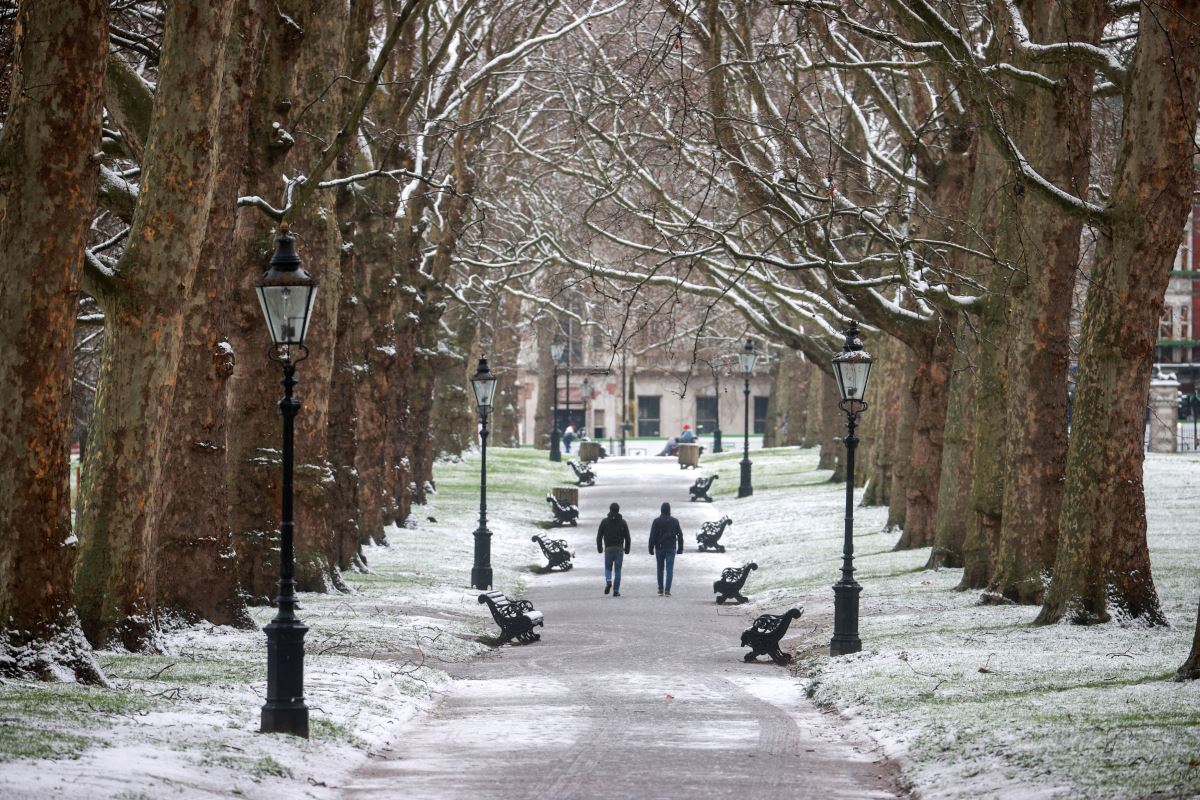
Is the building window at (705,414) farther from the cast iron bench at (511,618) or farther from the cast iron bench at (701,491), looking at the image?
the cast iron bench at (511,618)

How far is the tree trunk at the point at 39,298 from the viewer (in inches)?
424

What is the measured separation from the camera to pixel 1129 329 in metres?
15.2

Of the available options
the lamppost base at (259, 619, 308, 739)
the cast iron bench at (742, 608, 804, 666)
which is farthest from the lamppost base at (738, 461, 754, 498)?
the lamppost base at (259, 619, 308, 739)

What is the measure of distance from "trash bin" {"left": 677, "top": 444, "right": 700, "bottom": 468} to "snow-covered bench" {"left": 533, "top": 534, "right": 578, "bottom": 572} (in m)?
29.4

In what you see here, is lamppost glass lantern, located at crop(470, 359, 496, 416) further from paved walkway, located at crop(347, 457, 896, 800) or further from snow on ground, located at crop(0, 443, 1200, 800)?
paved walkway, located at crop(347, 457, 896, 800)

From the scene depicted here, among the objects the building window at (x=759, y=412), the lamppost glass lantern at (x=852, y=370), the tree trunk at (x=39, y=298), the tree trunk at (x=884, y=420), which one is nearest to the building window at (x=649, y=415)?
the building window at (x=759, y=412)

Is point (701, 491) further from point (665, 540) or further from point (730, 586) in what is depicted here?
point (730, 586)

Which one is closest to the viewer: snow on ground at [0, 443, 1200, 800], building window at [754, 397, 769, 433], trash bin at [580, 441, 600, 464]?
snow on ground at [0, 443, 1200, 800]

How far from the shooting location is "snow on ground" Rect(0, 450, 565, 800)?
338 inches

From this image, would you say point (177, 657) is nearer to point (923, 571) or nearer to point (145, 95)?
point (145, 95)

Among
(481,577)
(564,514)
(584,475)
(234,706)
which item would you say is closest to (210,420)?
(234,706)

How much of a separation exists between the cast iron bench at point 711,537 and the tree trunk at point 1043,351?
1178 centimetres

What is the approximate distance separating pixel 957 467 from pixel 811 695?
926cm

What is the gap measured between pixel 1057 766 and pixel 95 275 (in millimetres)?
7662
